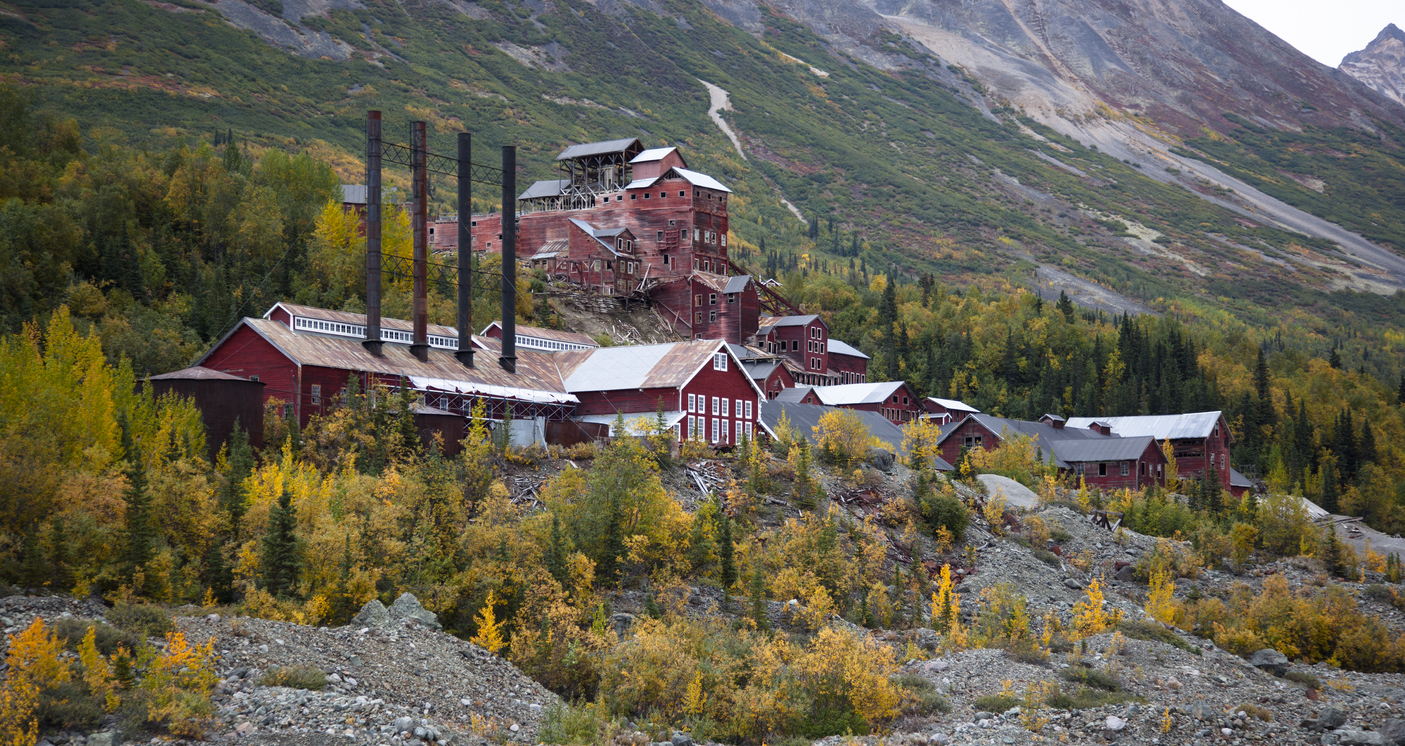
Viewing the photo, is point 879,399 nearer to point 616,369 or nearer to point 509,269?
point 616,369

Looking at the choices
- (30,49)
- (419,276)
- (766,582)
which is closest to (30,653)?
(766,582)

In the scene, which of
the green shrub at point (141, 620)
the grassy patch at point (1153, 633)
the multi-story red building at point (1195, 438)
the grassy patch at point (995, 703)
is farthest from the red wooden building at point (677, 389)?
the multi-story red building at point (1195, 438)

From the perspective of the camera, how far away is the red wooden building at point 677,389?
190 ft

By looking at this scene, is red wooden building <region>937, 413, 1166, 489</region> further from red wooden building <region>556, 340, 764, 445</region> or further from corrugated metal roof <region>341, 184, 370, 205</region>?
corrugated metal roof <region>341, 184, 370, 205</region>

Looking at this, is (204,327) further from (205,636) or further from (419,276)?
(205,636)

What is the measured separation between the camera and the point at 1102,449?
90.9 metres

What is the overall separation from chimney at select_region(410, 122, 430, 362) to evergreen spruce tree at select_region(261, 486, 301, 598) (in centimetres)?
2066

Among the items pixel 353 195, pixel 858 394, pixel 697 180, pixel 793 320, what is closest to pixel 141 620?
pixel 858 394

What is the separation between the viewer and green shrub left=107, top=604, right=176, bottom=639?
29.0m

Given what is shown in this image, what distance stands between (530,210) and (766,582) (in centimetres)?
8154

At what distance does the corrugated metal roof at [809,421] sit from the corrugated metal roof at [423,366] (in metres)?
12.3

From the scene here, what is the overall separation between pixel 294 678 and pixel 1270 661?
35.5 metres

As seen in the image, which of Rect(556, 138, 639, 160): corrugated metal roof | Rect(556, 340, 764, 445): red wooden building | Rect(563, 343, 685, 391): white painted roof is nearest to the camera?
Rect(556, 340, 764, 445): red wooden building

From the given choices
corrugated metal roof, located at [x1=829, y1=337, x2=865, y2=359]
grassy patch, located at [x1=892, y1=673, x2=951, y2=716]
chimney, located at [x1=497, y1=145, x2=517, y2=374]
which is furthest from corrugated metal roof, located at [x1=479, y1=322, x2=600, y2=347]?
corrugated metal roof, located at [x1=829, y1=337, x2=865, y2=359]
